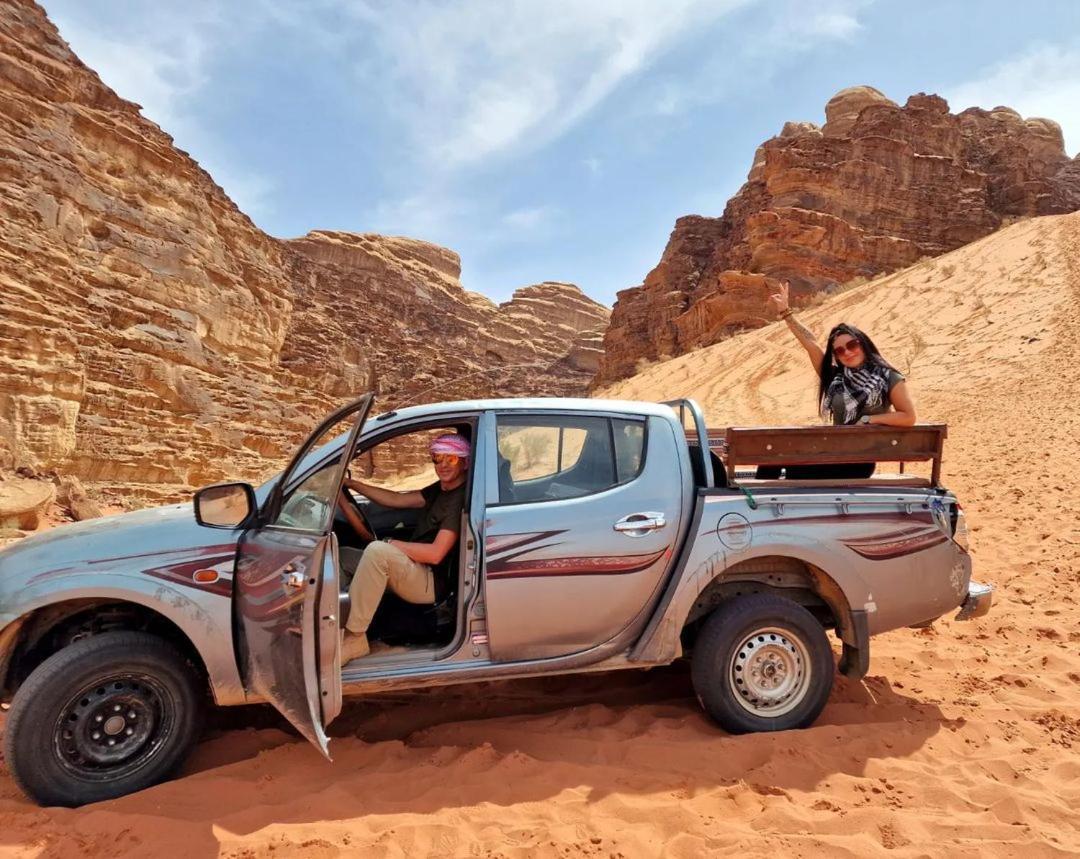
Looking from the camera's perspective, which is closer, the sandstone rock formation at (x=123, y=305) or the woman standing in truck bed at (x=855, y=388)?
the woman standing in truck bed at (x=855, y=388)

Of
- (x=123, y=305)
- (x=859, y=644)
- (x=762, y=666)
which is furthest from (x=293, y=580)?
(x=123, y=305)

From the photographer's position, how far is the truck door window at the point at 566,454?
341cm

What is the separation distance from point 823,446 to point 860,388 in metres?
0.79

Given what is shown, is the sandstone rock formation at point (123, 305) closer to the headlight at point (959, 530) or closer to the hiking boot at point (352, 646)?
the hiking boot at point (352, 646)

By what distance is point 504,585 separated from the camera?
10.3ft

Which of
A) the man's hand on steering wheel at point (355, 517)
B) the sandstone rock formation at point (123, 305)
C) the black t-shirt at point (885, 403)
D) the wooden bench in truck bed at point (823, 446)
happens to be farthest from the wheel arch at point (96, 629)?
the sandstone rock formation at point (123, 305)

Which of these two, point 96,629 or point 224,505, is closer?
point 96,629

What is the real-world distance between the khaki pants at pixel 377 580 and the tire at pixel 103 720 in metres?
0.80

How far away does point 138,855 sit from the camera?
2426 mm

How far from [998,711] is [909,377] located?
16.1 meters

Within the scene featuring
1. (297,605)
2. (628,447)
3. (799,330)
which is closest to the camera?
(297,605)

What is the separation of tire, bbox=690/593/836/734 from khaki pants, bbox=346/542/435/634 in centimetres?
153

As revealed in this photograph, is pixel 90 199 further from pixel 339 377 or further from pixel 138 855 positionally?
pixel 138 855

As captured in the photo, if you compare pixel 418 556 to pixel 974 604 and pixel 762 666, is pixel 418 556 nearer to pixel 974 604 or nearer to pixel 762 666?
pixel 762 666
